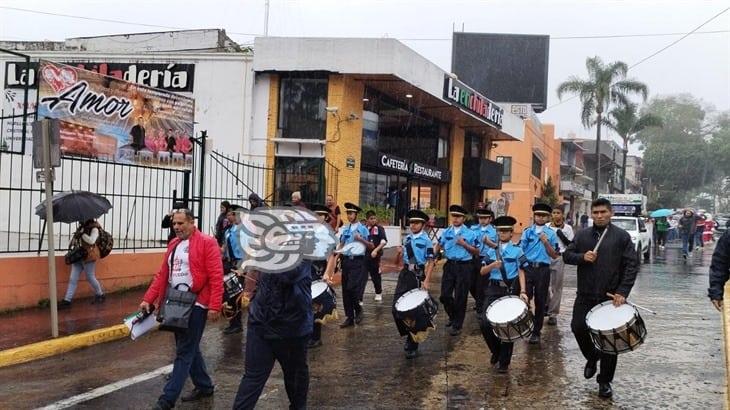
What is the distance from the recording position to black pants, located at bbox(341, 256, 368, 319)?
995 cm

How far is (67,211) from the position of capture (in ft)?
33.6

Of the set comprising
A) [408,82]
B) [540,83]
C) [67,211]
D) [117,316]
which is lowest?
[117,316]

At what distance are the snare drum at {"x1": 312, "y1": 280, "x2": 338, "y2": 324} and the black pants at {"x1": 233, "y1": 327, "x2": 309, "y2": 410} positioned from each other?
2.82 m

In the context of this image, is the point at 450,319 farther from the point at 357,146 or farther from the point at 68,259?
the point at 357,146

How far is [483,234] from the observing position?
10.1 m

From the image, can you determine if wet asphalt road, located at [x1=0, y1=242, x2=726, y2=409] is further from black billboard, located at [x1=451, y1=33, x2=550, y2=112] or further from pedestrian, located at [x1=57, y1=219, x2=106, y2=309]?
black billboard, located at [x1=451, y1=33, x2=550, y2=112]

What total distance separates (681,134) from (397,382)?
96326 millimetres

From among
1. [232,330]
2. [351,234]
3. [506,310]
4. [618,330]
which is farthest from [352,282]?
[618,330]

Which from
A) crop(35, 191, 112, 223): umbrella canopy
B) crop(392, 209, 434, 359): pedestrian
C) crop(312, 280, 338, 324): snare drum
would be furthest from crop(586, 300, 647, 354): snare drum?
crop(35, 191, 112, 223): umbrella canopy

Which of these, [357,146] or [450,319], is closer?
[450,319]

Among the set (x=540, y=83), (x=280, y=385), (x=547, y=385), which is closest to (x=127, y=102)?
(x=280, y=385)

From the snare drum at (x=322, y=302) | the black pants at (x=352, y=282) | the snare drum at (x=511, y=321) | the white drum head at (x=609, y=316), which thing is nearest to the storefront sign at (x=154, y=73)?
the black pants at (x=352, y=282)

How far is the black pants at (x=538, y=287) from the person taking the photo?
9.05 metres

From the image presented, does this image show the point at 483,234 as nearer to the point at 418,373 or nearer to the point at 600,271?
the point at 418,373
